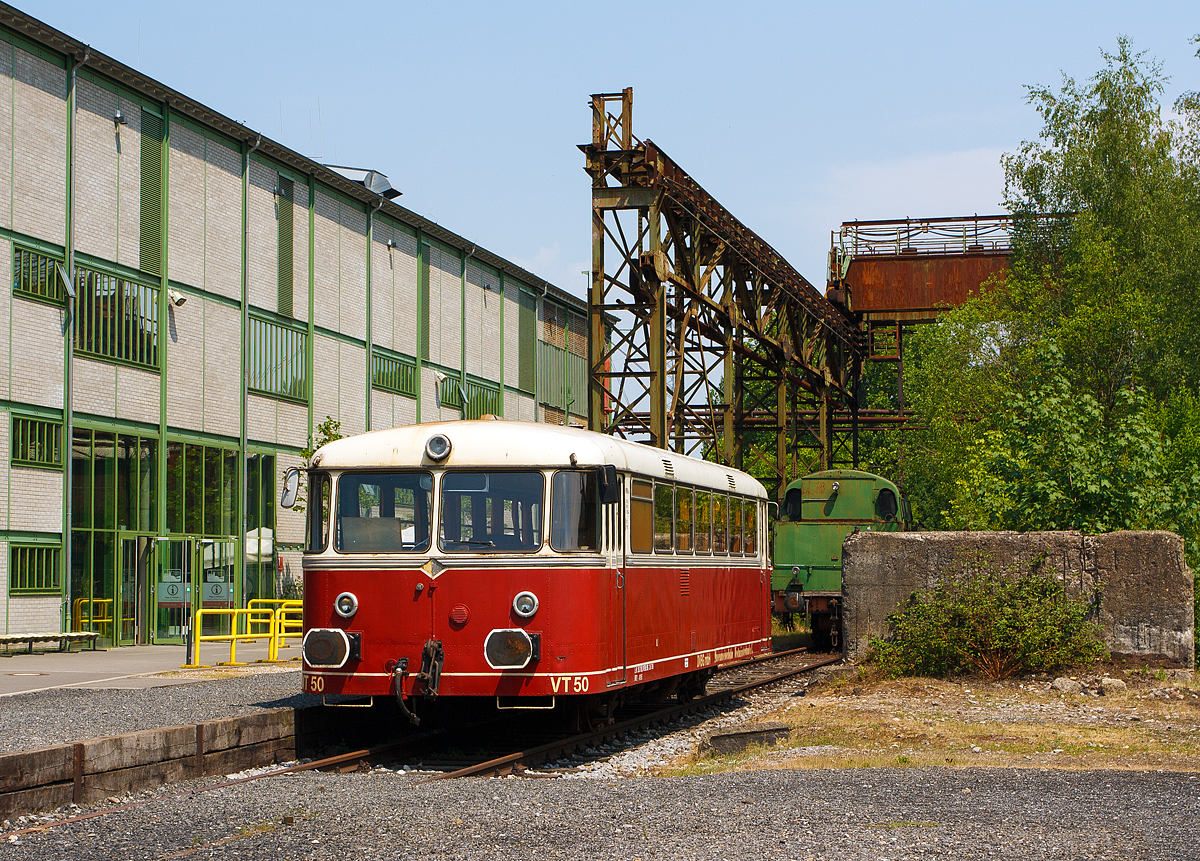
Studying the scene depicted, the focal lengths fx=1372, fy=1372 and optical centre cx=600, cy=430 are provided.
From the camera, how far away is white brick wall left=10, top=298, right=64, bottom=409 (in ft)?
86.4

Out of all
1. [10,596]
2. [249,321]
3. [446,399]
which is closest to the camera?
[10,596]

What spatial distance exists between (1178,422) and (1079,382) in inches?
205

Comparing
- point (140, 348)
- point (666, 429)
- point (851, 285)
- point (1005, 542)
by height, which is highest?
point (851, 285)

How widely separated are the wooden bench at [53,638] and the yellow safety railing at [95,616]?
1.55 ft

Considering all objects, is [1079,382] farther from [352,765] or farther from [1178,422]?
[352,765]

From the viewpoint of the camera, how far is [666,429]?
78.9 ft

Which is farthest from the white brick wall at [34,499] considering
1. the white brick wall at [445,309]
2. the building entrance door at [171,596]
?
the white brick wall at [445,309]

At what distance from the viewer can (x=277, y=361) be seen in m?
35.5

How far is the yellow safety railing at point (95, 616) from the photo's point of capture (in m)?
28.0

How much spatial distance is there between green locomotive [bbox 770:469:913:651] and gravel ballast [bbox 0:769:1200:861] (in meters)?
14.7

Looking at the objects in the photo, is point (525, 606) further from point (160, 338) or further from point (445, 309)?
point (445, 309)

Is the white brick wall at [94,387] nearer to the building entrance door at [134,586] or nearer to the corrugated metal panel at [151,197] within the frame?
the corrugated metal panel at [151,197]

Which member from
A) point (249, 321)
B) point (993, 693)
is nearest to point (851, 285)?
point (249, 321)

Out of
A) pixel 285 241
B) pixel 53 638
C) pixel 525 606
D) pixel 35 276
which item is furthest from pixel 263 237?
pixel 525 606
